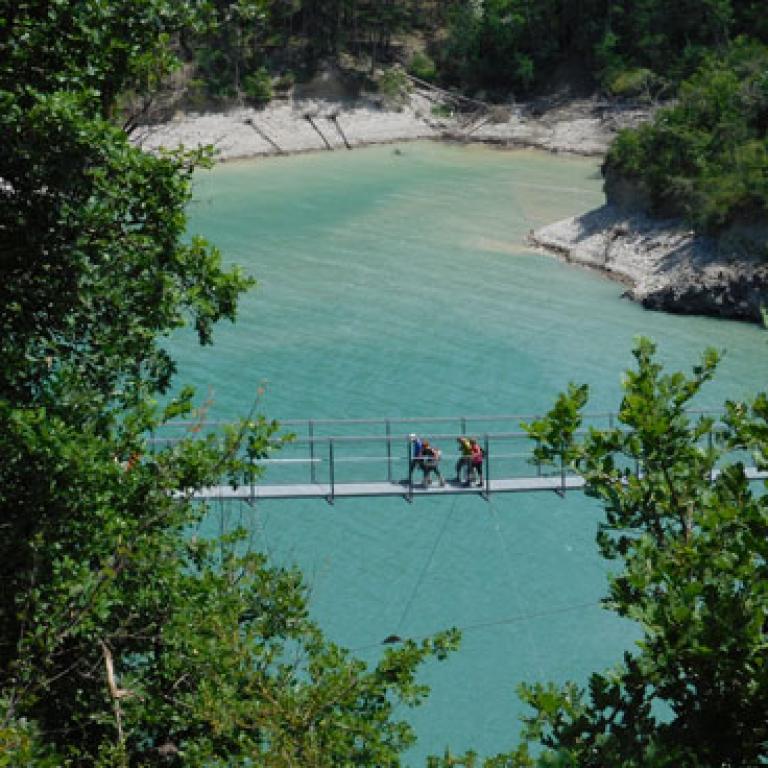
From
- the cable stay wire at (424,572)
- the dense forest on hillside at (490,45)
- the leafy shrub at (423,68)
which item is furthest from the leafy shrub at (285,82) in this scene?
the cable stay wire at (424,572)

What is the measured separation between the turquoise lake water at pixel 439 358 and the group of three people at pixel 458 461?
6.11 ft

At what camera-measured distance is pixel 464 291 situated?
123 ft

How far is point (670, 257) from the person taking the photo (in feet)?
128

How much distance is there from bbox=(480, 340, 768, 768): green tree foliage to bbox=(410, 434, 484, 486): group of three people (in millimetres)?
12514

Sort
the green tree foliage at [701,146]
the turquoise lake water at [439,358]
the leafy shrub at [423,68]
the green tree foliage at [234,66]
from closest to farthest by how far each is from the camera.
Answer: the turquoise lake water at [439,358], the green tree foliage at [701,146], the green tree foliage at [234,66], the leafy shrub at [423,68]

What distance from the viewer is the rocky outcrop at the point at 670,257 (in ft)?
116

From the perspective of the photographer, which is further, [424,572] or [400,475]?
[424,572]

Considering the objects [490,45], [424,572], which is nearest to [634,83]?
[490,45]

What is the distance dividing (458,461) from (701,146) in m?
22.9

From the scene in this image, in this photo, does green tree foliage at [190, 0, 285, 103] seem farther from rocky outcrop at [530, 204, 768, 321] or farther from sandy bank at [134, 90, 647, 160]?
rocky outcrop at [530, 204, 768, 321]

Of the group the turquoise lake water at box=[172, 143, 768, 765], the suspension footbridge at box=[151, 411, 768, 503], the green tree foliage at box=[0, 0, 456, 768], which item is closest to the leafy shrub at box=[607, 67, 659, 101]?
the turquoise lake water at box=[172, 143, 768, 765]

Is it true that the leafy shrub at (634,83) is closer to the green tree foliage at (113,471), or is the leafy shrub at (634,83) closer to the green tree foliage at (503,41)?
the green tree foliage at (503,41)

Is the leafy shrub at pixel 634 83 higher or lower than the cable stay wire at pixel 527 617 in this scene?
higher

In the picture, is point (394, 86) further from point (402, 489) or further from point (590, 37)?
point (402, 489)
